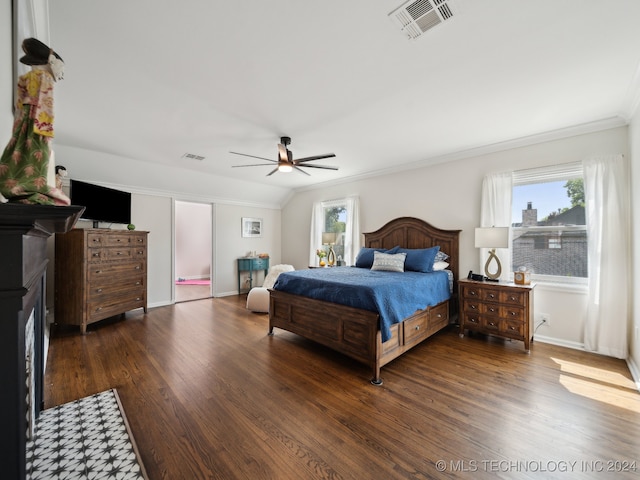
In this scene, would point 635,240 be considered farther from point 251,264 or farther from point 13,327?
point 251,264

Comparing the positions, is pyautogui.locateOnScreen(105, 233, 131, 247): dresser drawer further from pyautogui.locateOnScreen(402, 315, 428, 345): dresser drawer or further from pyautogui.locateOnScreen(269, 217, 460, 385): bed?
pyautogui.locateOnScreen(402, 315, 428, 345): dresser drawer

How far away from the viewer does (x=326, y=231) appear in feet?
20.6

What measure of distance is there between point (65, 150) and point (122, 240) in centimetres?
148

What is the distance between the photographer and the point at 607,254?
2969mm

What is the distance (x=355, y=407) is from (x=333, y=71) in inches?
105

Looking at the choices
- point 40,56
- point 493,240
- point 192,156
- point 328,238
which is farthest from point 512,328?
point 192,156

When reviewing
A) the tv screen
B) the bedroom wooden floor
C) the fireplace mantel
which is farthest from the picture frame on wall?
the fireplace mantel

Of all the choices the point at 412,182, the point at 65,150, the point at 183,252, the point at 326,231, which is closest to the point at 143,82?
the point at 65,150

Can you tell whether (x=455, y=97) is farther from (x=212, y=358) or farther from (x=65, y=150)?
(x=65, y=150)

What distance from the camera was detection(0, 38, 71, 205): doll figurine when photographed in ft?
2.73

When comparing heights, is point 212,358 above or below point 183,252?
below

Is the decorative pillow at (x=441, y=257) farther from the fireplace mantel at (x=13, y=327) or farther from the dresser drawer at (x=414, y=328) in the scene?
the fireplace mantel at (x=13, y=327)

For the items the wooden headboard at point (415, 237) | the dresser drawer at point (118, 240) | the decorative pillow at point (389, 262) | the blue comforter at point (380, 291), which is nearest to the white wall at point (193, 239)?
the dresser drawer at point (118, 240)

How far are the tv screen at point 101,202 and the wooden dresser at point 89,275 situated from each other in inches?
15.5
